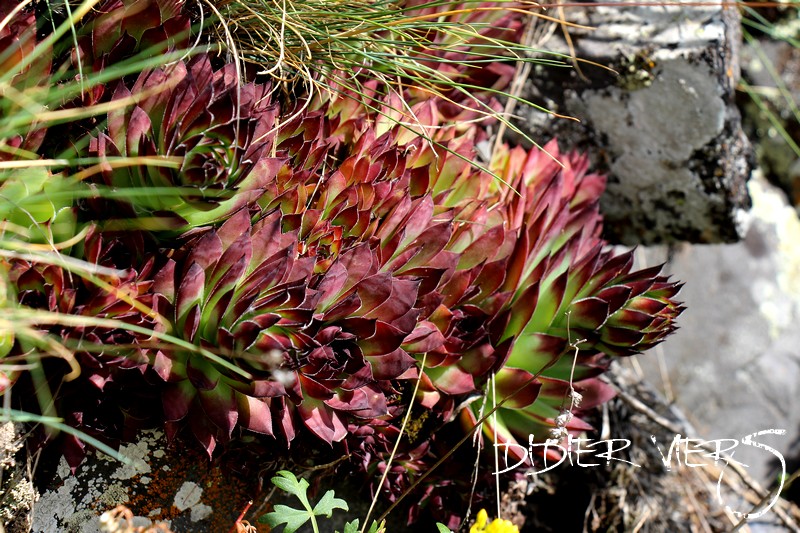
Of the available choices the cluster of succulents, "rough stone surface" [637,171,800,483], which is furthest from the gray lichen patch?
"rough stone surface" [637,171,800,483]

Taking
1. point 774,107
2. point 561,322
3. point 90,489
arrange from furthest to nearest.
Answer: point 774,107
point 561,322
point 90,489

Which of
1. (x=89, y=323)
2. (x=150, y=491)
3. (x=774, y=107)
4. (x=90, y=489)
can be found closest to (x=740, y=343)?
(x=774, y=107)

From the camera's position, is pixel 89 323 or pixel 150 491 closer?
pixel 89 323

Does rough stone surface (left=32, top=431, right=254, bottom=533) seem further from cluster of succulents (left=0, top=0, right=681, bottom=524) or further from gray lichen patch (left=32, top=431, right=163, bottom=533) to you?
cluster of succulents (left=0, top=0, right=681, bottom=524)

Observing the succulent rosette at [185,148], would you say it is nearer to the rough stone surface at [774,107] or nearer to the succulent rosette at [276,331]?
the succulent rosette at [276,331]

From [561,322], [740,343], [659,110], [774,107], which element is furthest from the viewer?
[774,107]

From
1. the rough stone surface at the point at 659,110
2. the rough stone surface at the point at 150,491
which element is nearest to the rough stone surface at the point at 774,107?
the rough stone surface at the point at 659,110

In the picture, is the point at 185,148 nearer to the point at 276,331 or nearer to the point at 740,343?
the point at 276,331
